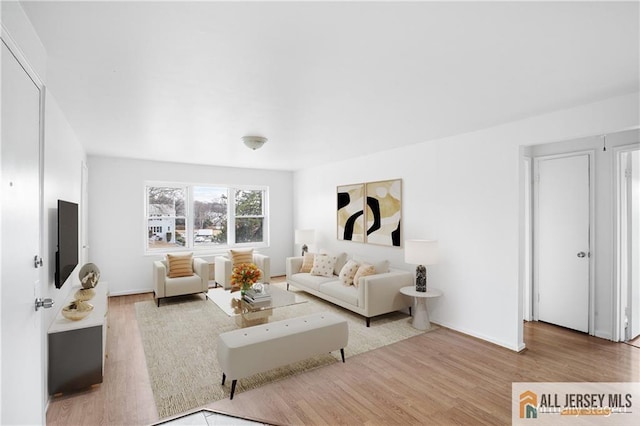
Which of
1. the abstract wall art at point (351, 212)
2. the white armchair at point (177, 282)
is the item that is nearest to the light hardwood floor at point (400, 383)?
the white armchair at point (177, 282)

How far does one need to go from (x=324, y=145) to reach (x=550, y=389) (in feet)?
12.2

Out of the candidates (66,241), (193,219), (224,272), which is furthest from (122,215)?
(66,241)

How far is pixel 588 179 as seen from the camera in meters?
3.90

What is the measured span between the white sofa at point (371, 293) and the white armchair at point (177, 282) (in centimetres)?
187

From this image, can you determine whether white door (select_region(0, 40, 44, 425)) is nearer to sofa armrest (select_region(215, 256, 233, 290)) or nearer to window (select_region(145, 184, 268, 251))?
sofa armrest (select_region(215, 256, 233, 290))

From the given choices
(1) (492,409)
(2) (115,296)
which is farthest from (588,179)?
(2) (115,296)

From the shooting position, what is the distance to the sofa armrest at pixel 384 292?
13.6 feet

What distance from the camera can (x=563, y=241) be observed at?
4125 mm

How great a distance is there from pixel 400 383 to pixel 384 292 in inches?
60.1

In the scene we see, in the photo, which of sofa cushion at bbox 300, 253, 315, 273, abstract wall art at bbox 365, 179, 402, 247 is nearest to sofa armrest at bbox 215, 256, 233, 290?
sofa cushion at bbox 300, 253, 315, 273

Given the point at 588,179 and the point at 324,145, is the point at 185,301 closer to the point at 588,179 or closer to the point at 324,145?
the point at 324,145

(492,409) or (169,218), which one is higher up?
(169,218)

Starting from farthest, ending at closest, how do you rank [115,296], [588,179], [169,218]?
1. [169,218]
2. [115,296]
3. [588,179]

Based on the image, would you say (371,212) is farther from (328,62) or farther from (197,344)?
(328,62)
